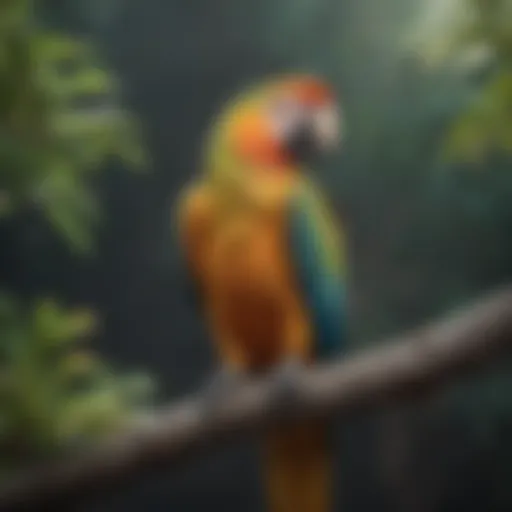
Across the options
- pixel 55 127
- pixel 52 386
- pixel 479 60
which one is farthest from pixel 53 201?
pixel 479 60

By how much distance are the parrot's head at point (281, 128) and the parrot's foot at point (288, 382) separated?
0.57 feet

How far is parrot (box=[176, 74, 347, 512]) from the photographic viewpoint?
1.09 metres

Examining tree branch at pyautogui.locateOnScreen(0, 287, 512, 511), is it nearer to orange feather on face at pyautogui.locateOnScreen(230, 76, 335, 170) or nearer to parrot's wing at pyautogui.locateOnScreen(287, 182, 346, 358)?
parrot's wing at pyautogui.locateOnScreen(287, 182, 346, 358)

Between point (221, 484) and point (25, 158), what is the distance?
1.14ft

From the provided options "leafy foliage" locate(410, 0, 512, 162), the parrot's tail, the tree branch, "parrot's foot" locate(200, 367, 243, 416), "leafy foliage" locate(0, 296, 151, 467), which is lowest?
the parrot's tail

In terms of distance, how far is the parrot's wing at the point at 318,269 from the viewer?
1082mm

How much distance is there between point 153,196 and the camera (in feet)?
3.69

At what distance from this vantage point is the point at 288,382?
1.07 meters

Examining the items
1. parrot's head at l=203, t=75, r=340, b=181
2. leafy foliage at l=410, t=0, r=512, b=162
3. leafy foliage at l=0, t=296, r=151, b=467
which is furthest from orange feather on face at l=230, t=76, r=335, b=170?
leafy foliage at l=0, t=296, r=151, b=467

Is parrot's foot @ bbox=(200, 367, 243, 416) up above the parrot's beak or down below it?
below

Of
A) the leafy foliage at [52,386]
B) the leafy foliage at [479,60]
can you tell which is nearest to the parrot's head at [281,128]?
the leafy foliage at [479,60]

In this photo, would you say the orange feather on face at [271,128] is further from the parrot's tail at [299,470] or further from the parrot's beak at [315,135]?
the parrot's tail at [299,470]

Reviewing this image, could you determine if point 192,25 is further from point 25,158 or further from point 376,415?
point 376,415

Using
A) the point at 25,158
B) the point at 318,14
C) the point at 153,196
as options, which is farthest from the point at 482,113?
the point at 25,158
